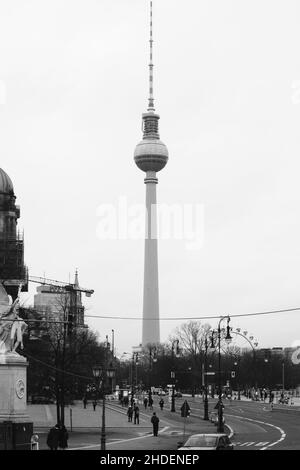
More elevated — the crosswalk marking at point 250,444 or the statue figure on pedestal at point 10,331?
the statue figure on pedestal at point 10,331

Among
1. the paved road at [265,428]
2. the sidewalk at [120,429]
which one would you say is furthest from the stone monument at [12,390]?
the paved road at [265,428]

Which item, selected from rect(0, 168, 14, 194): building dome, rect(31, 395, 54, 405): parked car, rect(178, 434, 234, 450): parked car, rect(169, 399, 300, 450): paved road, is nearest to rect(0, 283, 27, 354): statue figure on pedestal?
rect(169, 399, 300, 450): paved road

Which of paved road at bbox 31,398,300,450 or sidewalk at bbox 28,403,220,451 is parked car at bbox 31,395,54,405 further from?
paved road at bbox 31,398,300,450

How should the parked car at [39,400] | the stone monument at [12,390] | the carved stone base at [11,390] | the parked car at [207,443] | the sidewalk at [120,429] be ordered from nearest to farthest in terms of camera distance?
the parked car at [207,443] < the stone monument at [12,390] < the carved stone base at [11,390] < the sidewalk at [120,429] < the parked car at [39,400]

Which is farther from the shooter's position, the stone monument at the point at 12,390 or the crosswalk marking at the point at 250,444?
the crosswalk marking at the point at 250,444

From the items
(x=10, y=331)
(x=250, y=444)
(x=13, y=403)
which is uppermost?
Result: (x=10, y=331)

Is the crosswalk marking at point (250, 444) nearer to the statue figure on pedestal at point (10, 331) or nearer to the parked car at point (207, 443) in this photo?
the parked car at point (207, 443)

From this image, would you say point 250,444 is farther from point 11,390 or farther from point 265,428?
point 265,428

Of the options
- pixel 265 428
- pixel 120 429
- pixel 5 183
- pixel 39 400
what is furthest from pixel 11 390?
pixel 5 183

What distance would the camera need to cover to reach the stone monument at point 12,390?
47000 millimetres

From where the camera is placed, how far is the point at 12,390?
158 feet

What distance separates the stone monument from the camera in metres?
47.0

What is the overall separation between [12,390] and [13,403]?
0.63m

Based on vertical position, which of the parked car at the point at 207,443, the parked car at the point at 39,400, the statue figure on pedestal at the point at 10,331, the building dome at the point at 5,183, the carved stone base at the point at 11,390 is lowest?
the parked car at the point at 39,400
